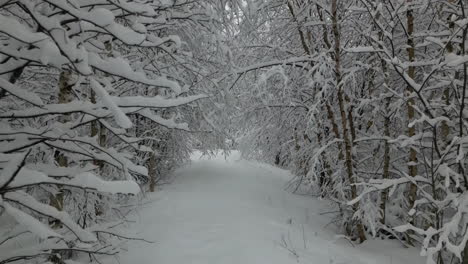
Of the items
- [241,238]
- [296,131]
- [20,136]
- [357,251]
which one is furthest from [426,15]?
[20,136]

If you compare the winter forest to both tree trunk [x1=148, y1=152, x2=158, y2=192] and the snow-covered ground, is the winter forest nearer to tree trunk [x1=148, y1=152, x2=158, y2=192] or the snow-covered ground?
the snow-covered ground

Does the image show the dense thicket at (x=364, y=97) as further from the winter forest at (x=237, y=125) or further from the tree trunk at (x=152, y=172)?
the tree trunk at (x=152, y=172)

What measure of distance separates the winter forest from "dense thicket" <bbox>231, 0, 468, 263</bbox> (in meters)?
0.04

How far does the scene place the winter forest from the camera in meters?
2.21

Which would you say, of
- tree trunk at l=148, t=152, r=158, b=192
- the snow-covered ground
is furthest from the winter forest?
tree trunk at l=148, t=152, r=158, b=192

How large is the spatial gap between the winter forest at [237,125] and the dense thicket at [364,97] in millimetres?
42

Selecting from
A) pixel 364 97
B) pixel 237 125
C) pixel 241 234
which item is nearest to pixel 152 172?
pixel 237 125

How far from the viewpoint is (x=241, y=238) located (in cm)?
471

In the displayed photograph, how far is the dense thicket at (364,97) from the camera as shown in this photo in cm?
460

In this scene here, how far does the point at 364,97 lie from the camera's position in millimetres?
6059

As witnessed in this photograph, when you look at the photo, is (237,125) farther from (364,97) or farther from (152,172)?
(364,97)

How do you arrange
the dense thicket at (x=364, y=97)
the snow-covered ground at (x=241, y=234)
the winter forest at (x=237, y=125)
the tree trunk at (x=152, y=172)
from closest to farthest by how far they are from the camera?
the winter forest at (x=237, y=125)
the snow-covered ground at (x=241, y=234)
the dense thicket at (x=364, y=97)
the tree trunk at (x=152, y=172)

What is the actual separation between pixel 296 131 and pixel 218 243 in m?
3.67

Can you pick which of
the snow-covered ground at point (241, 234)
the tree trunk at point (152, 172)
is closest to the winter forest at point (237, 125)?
the snow-covered ground at point (241, 234)
